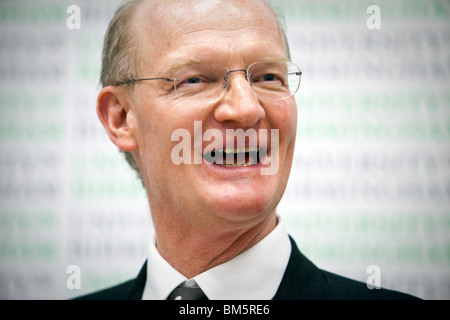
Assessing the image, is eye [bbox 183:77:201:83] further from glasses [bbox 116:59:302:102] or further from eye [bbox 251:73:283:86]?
eye [bbox 251:73:283:86]

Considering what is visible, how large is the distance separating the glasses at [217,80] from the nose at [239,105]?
2 cm

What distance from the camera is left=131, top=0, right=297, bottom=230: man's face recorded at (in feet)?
4.95

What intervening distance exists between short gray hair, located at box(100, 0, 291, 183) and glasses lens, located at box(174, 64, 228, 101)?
→ 24 cm

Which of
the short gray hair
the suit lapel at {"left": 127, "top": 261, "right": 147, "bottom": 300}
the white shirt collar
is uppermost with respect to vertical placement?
the short gray hair

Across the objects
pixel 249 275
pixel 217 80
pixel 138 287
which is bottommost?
pixel 138 287

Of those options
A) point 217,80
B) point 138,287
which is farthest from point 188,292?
point 217,80

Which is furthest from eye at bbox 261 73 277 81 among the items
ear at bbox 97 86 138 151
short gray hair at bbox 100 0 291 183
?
ear at bbox 97 86 138 151

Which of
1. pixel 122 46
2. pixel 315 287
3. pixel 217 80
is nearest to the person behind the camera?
pixel 217 80

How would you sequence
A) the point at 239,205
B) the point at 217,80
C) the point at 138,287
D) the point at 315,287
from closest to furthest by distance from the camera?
the point at 239,205 → the point at 217,80 → the point at 315,287 → the point at 138,287

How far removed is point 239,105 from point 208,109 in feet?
0.38

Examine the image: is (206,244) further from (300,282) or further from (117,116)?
(117,116)

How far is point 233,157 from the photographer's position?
1.55 metres

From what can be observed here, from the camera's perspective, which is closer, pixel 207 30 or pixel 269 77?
pixel 207 30
